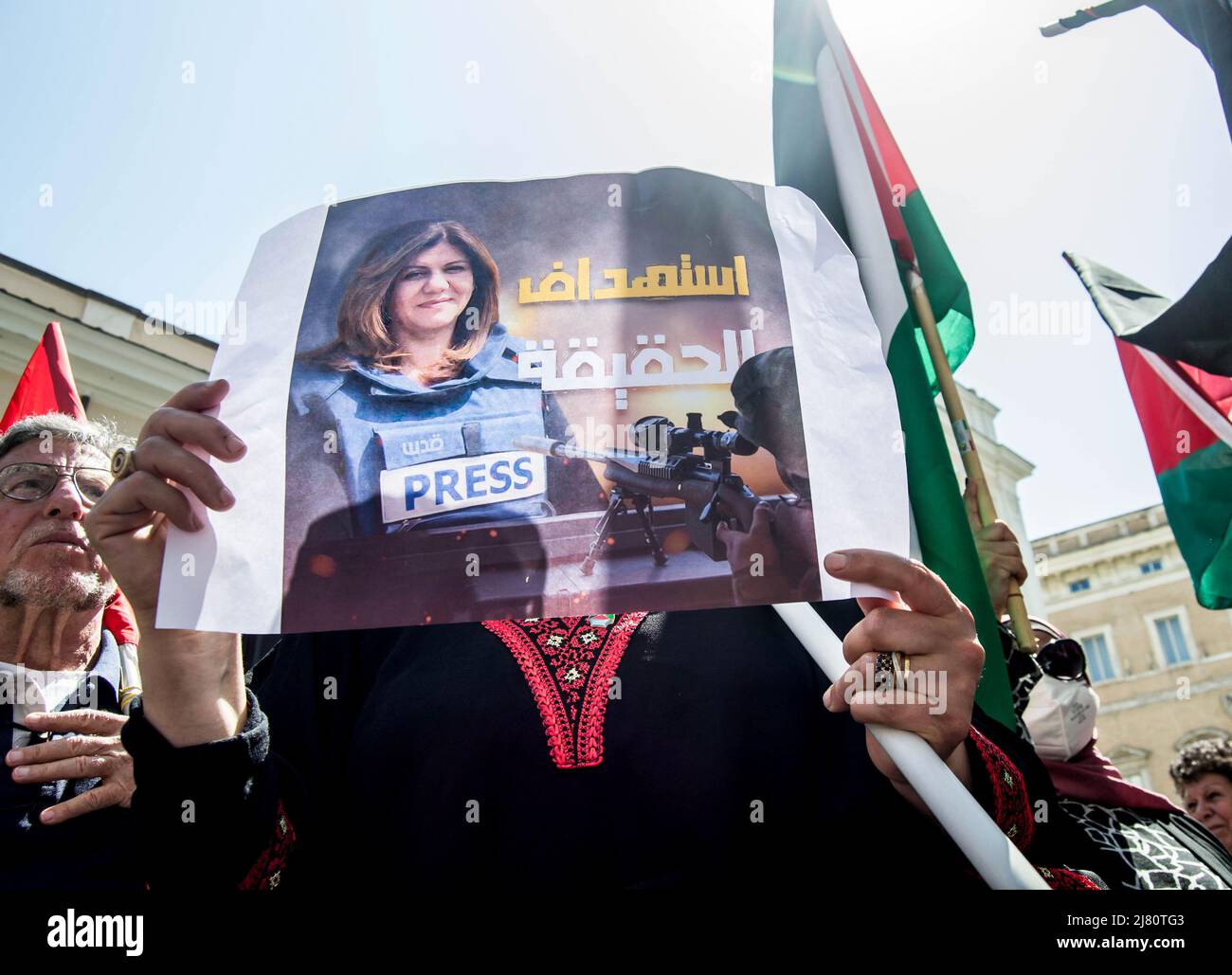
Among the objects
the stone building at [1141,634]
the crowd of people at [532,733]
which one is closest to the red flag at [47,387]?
the crowd of people at [532,733]

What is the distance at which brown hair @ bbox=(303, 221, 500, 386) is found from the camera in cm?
147

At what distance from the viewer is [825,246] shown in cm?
154

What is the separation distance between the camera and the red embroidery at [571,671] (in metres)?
1.74

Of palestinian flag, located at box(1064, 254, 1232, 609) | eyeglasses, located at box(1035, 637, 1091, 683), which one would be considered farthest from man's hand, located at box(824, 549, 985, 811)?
palestinian flag, located at box(1064, 254, 1232, 609)

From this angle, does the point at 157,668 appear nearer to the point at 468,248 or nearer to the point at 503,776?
the point at 503,776

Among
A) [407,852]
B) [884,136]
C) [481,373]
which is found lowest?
[407,852]

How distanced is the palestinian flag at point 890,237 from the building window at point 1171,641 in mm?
33085

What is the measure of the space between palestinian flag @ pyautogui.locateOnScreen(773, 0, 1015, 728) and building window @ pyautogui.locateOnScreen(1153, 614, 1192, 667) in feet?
109

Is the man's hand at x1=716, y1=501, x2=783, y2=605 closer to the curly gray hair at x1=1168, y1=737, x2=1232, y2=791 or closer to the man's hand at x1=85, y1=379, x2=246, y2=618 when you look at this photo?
the man's hand at x1=85, y1=379, x2=246, y2=618

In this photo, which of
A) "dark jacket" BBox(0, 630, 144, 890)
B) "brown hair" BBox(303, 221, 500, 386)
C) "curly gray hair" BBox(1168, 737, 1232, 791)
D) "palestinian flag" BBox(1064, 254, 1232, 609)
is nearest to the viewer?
"brown hair" BBox(303, 221, 500, 386)

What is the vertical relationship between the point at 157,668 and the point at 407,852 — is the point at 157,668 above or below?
above

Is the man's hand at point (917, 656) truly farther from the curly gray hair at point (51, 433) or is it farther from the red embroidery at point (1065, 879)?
the curly gray hair at point (51, 433)
